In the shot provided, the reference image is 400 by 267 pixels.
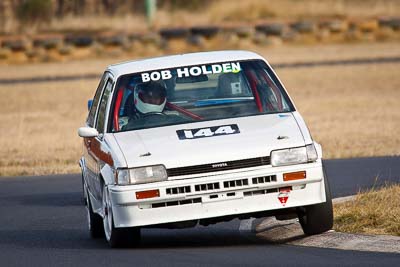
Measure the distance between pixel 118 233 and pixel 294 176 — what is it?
142 cm

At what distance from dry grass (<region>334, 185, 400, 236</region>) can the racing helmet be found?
5.71ft

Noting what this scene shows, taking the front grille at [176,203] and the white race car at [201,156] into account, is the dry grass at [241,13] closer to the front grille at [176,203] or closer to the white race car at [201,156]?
the white race car at [201,156]

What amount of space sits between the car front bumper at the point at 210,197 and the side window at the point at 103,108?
138 cm

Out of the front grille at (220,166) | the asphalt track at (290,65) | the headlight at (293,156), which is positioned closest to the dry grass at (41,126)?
the asphalt track at (290,65)

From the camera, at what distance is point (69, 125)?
85.2ft

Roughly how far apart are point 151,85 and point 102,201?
44.6 inches

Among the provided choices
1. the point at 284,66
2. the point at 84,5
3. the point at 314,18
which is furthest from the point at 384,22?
the point at 84,5

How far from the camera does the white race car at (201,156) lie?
981 cm

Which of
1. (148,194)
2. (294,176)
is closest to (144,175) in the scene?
(148,194)

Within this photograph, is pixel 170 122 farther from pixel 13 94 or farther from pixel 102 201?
pixel 13 94

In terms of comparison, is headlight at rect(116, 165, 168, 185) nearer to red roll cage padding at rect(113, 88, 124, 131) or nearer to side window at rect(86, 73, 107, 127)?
red roll cage padding at rect(113, 88, 124, 131)

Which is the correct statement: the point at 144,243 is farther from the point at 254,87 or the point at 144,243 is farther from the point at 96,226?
the point at 254,87

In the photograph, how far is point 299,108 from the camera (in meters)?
27.5

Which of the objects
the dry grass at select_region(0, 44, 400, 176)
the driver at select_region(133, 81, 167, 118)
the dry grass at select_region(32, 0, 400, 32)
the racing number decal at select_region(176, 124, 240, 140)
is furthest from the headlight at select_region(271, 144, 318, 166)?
the dry grass at select_region(32, 0, 400, 32)
